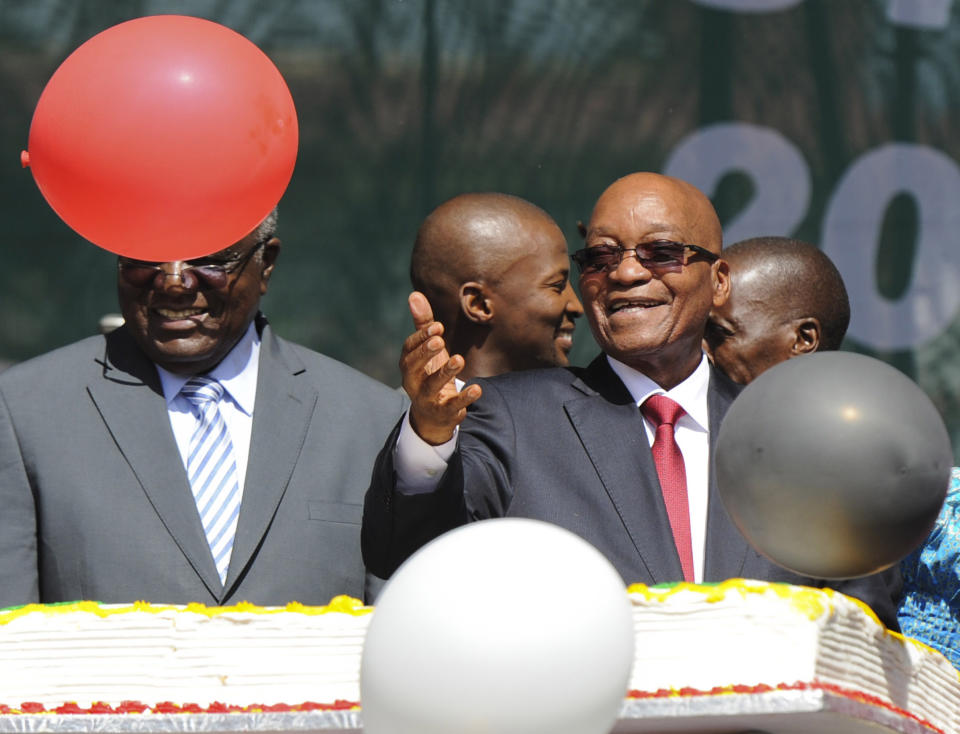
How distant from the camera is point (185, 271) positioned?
3.28 m

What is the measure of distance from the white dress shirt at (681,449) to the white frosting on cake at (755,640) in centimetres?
78

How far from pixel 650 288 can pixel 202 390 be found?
A: 102 centimetres

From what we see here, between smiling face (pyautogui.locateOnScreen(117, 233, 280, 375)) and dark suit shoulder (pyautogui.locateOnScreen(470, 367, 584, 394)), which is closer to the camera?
dark suit shoulder (pyautogui.locateOnScreen(470, 367, 584, 394))

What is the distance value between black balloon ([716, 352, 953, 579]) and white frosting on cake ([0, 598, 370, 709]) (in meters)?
0.57

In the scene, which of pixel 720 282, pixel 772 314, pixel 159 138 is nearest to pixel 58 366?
pixel 159 138

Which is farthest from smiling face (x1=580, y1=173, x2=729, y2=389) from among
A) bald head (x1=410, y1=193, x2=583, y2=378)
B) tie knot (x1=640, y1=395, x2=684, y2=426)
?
bald head (x1=410, y1=193, x2=583, y2=378)

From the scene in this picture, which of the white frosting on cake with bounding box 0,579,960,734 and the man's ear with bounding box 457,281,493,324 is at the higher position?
the white frosting on cake with bounding box 0,579,960,734

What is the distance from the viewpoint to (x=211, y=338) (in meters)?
3.28

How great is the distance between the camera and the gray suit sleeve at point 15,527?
293 centimetres

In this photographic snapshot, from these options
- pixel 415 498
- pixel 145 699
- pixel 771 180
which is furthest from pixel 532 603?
pixel 771 180

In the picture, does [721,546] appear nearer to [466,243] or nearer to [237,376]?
[237,376]

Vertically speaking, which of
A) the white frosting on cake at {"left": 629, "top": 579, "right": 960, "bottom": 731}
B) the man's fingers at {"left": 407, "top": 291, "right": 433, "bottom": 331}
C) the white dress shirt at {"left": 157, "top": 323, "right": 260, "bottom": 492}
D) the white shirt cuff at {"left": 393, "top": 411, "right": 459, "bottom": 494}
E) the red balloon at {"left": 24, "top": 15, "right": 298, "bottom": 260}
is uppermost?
the red balloon at {"left": 24, "top": 15, "right": 298, "bottom": 260}

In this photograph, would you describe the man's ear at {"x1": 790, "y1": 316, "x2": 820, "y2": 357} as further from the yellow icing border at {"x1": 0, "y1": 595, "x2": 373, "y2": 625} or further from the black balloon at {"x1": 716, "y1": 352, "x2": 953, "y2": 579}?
the yellow icing border at {"x1": 0, "y1": 595, "x2": 373, "y2": 625}

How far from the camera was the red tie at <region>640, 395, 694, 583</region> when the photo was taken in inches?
111
